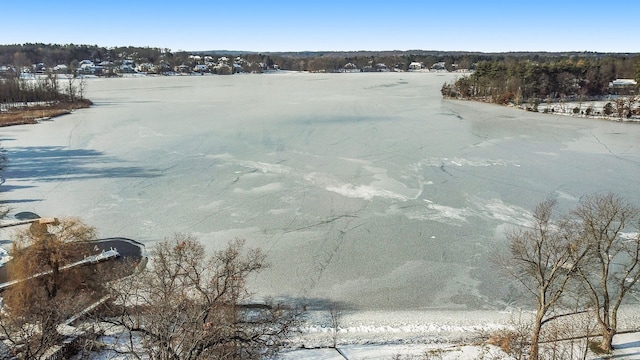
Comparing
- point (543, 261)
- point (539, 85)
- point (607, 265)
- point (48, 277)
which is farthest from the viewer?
point (539, 85)

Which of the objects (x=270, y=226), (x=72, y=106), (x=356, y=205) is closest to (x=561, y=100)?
(x=356, y=205)

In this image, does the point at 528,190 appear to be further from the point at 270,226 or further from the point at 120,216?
the point at 120,216

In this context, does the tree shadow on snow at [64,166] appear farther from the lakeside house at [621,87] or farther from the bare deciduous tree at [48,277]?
the lakeside house at [621,87]

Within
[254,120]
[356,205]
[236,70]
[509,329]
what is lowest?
[509,329]

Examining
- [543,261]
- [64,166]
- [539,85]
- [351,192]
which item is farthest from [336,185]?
[539,85]

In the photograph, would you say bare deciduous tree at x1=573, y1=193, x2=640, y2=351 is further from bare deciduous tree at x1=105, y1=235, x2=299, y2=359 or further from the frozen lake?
bare deciduous tree at x1=105, y1=235, x2=299, y2=359

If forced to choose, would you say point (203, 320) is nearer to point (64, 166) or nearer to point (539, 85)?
point (64, 166)
